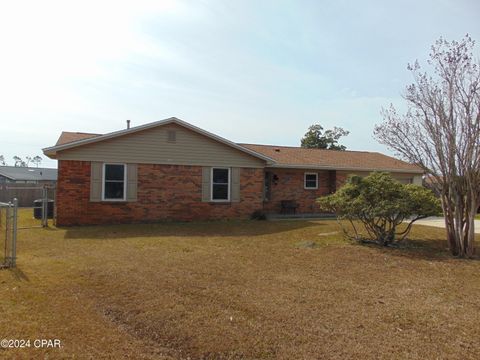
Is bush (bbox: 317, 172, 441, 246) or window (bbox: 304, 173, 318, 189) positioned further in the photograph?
window (bbox: 304, 173, 318, 189)

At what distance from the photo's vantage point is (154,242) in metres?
10.3

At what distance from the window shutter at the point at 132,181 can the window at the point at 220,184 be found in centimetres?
327

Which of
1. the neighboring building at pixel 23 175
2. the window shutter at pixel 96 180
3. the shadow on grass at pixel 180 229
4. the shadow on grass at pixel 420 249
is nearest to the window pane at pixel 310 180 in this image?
the shadow on grass at pixel 180 229

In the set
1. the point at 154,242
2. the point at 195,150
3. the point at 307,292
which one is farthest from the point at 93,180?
the point at 307,292

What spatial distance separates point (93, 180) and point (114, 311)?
1058 cm

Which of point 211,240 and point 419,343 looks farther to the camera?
point 211,240

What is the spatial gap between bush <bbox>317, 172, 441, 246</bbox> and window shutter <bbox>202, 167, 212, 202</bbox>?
6.85m

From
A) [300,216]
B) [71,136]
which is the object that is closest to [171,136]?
[71,136]

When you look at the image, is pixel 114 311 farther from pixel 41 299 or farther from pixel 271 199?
pixel 271 199

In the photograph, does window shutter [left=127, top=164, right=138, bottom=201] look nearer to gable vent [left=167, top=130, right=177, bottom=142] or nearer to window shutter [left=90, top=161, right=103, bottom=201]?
window shutter [left=90, top=161, right=103, bottom=201]

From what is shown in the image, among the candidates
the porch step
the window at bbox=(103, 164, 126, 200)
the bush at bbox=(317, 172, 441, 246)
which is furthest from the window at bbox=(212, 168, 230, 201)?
the bush at bbox=(317, 172, 441, 246)

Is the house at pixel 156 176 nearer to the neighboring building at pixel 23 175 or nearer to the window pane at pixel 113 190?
the window pane at pixel 113 190

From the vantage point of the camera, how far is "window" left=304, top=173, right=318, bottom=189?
65.4 feet

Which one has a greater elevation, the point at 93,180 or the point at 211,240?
the point at 93,180
